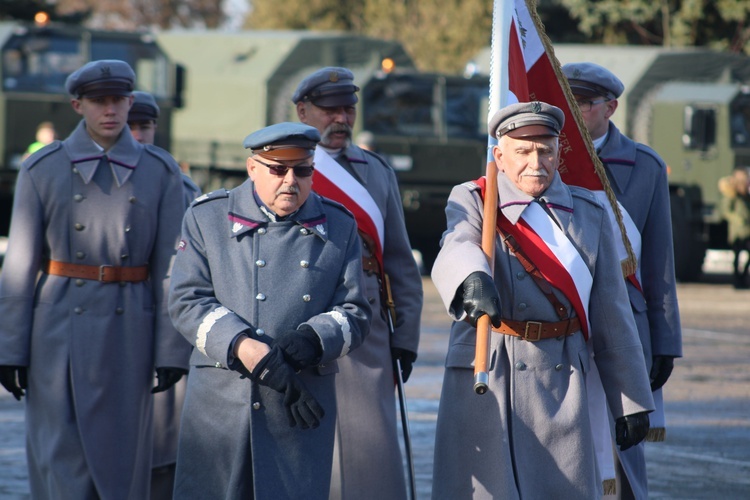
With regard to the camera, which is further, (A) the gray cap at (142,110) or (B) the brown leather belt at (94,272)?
(A) the gray cap at (142,110)

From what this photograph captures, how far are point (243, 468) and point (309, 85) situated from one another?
2.05 meters

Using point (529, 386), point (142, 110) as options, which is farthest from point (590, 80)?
point (142, 110)

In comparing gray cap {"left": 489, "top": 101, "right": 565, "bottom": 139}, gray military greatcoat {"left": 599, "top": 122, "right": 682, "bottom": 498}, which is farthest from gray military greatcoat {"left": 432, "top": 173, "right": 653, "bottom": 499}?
gray military greatcoat {"left": 599, "top": 122, "right": 682, "bottom": 498}

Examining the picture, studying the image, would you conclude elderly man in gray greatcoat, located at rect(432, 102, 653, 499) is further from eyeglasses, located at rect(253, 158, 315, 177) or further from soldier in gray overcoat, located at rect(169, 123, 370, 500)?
eyeglasses, located at rect(253, 158, 315, 177)

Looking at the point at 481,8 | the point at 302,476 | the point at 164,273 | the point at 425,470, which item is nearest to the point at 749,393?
the point at 425,470

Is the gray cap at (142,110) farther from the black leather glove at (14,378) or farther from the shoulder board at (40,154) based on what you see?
the black leather glove at (14,378)

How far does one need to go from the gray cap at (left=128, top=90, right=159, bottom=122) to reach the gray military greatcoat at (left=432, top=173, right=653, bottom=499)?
9.60 feet

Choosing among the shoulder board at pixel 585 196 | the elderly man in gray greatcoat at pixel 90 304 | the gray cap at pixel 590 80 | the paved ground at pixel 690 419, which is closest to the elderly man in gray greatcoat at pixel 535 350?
the shoulder board at pixel 585 196

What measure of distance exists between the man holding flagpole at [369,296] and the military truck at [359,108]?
14.1 metres

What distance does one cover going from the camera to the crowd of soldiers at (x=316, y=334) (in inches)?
194

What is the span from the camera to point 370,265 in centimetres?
634

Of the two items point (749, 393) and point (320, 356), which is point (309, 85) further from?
point (749, 393)

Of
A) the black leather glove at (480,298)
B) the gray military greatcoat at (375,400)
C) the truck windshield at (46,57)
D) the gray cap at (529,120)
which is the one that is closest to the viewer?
the black leather glove at (480,298)

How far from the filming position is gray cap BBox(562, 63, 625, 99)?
20.4ft
